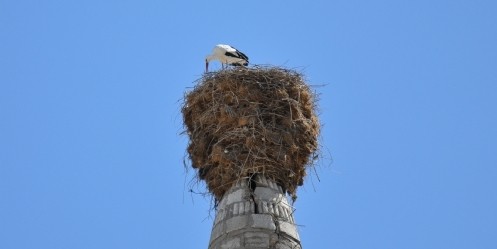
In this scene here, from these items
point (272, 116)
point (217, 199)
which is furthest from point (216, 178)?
point (272, 116)

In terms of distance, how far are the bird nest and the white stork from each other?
2.47 m

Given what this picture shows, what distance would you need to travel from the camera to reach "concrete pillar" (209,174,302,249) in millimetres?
10578

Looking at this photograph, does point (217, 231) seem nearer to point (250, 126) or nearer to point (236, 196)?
point (236, 196)

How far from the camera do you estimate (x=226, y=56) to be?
53.3 feet

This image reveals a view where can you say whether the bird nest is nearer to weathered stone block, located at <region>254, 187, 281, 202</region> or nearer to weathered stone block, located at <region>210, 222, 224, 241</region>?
weathered stone block, located at <region>254, 187, 281, 202</region>

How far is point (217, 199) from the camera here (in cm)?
1198

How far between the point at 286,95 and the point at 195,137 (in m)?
1.25

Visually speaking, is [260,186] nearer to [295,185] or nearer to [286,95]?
[295,185]

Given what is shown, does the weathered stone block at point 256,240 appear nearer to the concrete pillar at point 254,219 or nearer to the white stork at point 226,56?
the concrete pillar at point 254,219

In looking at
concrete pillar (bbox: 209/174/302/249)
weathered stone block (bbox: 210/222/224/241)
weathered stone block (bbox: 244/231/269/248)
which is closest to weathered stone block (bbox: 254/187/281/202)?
concrete pillar (bbox: 209/174/302/249)

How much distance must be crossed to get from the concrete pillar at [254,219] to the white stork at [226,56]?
4283mm

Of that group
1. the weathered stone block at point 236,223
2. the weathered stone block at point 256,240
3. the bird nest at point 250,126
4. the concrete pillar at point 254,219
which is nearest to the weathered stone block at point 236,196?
the concrete pillar at point 254,219

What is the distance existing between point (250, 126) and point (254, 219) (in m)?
1.65

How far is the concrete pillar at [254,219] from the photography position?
10.6 meters
